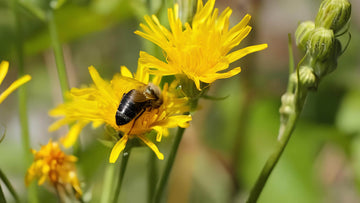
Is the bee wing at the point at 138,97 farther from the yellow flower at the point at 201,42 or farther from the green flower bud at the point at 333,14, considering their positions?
the green flower bud at the point at 333,14

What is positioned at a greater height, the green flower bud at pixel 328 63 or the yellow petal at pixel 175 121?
the green flower bud at pixel 328 63

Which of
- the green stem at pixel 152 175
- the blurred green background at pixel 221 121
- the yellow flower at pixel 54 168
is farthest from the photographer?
the blurred green background at pixel 221 121

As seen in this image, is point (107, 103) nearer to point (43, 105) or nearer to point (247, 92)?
point (247, 92)

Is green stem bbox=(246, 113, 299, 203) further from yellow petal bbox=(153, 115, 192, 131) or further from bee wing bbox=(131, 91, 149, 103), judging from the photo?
bee wing bbox=(131, 91, 149, 103)

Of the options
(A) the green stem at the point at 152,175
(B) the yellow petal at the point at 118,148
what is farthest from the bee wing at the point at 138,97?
(A) the green stem at the point at 152,175

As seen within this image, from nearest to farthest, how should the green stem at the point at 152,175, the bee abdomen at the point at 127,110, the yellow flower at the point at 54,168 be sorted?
1. the bee abdomen at the point at 127,110
2. the yellow flower at the point at 54,168
3. the green stem at the point at 152,175

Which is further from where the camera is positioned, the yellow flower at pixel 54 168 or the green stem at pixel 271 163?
the yellow flower at pixel 54 168

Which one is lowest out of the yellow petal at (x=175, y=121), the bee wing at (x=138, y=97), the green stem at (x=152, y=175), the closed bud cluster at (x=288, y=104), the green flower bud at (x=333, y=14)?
the green stem at (x=152, y=175)

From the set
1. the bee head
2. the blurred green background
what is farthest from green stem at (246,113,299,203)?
the blurred green background

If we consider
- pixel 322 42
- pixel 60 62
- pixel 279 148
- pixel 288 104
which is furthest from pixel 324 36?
pixel 60 62
